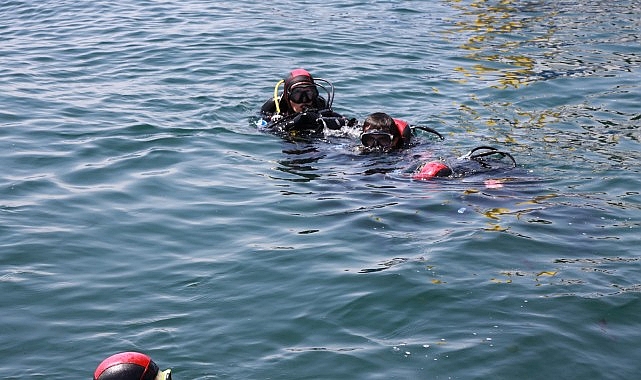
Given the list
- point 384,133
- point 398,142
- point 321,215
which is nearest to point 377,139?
point 384,133

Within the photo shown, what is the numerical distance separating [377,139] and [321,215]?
175cm

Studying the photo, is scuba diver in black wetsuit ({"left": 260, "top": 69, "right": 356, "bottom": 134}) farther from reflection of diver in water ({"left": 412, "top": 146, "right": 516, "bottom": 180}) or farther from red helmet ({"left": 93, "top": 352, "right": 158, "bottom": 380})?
red helmet ({"left": 93, "top": 352, "right": 158, "bottom": 380})

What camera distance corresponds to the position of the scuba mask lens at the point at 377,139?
8.67 m

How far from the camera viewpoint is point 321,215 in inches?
284

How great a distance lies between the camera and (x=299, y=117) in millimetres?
9305

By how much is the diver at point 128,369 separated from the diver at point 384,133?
202 inches

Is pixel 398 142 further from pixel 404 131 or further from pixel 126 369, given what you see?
pixel 126 369

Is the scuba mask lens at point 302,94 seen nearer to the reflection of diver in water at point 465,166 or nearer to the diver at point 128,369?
the reflection of diver in water at point 465,166

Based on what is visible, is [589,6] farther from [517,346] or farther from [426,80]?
[517,346]

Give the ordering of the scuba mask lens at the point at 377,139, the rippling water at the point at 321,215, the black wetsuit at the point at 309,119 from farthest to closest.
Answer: the black wetsuit at the point at 309,119 → the scuba mask lens at the point at 377,139 → the rippling water at the point at 321,215

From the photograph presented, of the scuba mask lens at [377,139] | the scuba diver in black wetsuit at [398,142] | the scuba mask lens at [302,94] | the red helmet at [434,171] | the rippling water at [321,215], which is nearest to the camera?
the rippling water at [321,215]

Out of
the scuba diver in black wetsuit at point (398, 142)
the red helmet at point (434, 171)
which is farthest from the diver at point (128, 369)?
the scuba diver in black wetsuit at point (398, 142)

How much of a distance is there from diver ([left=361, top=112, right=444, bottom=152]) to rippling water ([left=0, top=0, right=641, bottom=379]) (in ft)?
0.55

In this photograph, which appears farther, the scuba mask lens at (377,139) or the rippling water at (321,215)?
the scuba mask lens at (377,139)
